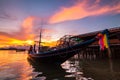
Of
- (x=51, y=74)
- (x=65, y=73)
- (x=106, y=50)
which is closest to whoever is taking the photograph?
(x=51, y=74)

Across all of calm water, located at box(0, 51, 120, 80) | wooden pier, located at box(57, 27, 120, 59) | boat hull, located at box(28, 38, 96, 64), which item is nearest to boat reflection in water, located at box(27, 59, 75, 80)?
calm water, located at box(0, 51, 120, 80)

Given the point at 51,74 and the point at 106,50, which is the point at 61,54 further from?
the point at 106,50

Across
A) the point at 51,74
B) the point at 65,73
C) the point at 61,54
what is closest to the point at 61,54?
the point at 61,54

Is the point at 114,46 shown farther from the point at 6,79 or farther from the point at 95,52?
the point at 6,79

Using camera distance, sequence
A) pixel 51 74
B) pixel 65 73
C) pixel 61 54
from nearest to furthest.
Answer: pixel 51 74
pixel 65 73
pixel 61 54

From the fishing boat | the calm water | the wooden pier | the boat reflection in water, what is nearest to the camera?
the boat reflection in water

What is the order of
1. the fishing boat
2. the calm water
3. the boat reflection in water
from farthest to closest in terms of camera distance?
the fishing boat → the calm water → the boat reflection in water

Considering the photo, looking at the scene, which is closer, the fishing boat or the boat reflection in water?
the boat reflection in water

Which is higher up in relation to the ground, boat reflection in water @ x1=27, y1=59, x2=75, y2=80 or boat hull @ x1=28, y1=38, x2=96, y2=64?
boat hull @ x1=28, y1=38, x2=96, y2=64

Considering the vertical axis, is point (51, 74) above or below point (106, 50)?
below

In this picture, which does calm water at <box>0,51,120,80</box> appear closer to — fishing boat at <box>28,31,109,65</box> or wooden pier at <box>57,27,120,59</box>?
fishing boat at <box>28,31,109,65</box>

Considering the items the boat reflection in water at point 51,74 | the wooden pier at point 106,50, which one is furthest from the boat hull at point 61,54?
the wooden pier at point 106,50

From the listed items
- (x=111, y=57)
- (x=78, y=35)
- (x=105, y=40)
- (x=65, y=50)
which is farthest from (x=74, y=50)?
(x=78, y=35)

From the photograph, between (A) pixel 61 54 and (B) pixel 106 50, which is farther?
(B) pixel 106 50
